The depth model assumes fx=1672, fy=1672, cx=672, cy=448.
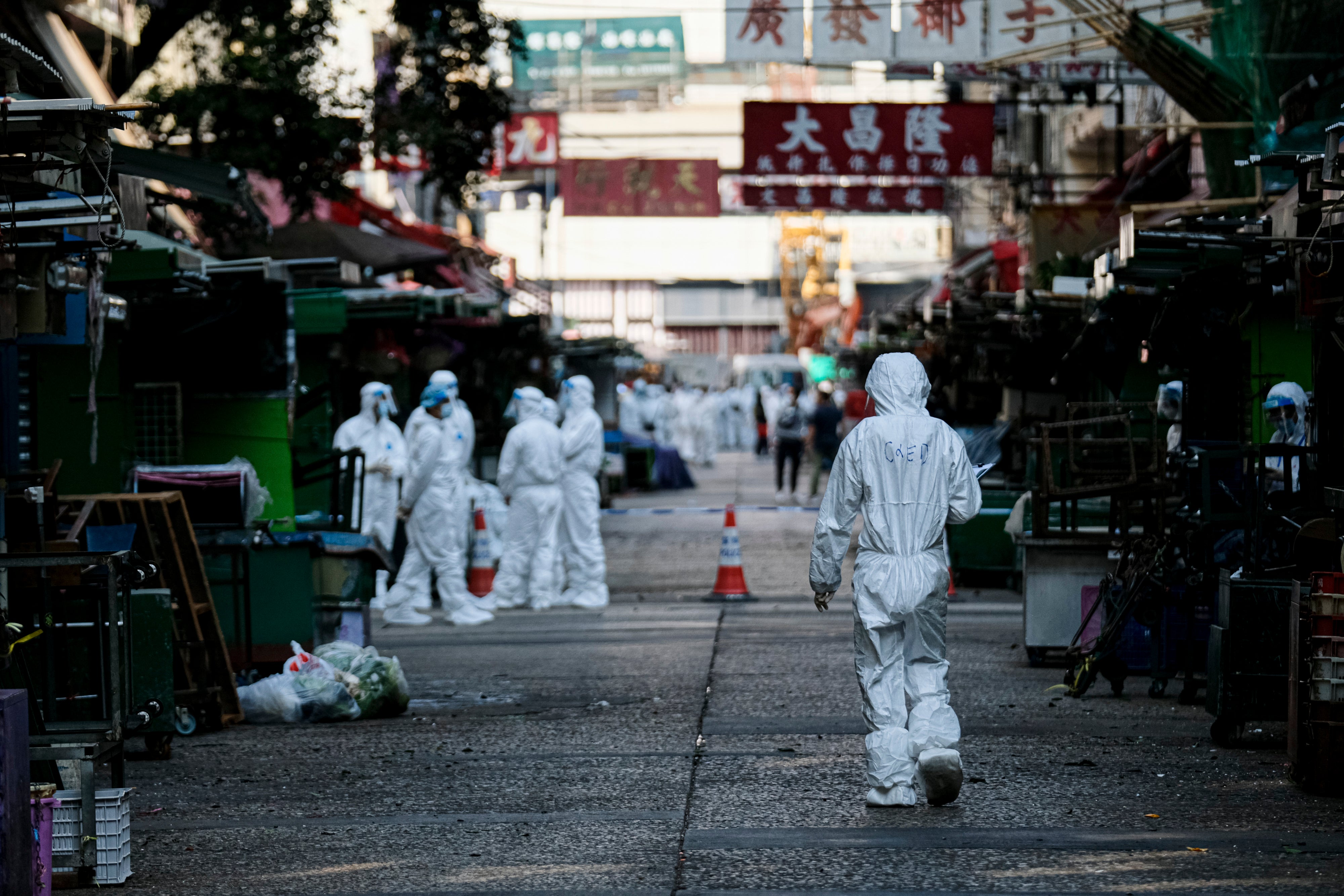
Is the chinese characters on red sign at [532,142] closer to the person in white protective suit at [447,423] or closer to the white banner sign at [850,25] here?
the white banner sign at [850,25]

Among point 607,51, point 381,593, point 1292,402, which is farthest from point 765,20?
point 607,51

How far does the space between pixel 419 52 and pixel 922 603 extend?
33.9 feet

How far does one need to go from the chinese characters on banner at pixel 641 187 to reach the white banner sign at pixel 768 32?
684 centimetres

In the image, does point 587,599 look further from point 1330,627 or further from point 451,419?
point 1330,627

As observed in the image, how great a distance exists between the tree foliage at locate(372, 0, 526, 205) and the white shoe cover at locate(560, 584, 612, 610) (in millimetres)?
4130

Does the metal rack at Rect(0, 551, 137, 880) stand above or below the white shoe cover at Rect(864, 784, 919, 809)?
above

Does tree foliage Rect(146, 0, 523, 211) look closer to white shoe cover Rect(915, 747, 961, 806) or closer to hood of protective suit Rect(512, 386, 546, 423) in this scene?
hood of protective suit Rect(512, 386, 546, 423)

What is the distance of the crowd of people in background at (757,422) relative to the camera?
81.2 feet

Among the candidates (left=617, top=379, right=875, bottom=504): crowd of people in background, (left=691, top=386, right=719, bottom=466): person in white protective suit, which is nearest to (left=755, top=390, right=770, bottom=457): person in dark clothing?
(left=617, top=379, right=875, bottom=504): crowd of people in background

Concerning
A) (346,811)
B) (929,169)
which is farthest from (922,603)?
(929,169)

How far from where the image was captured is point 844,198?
74.5 feet

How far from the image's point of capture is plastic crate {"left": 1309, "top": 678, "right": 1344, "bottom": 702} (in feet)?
22.5

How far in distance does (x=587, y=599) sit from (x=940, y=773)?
844 centimetres

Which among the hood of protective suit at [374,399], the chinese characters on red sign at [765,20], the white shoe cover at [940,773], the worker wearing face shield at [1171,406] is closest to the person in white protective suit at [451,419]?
the hood of protective suit at [374,399]
